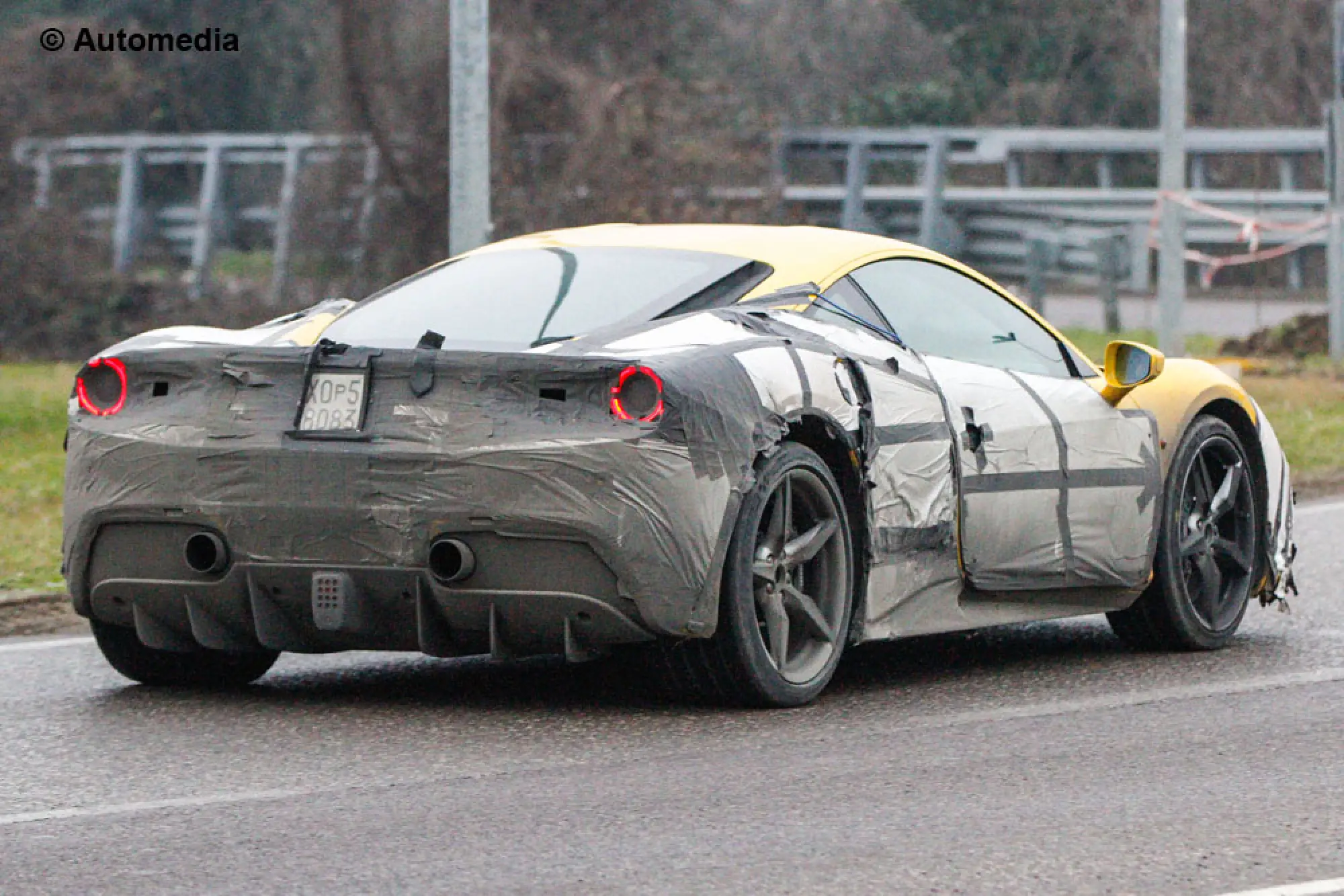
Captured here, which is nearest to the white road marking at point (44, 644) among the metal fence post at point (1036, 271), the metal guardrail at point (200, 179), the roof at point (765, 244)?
the roof at point (765, 244)

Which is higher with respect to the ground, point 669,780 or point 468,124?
point 468,124

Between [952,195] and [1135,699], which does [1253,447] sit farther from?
[952,195]

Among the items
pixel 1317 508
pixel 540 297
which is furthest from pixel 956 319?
pixel 1317 508

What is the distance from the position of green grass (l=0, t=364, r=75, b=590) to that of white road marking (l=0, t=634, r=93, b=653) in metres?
0.96

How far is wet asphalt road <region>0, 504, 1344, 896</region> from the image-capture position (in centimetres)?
522

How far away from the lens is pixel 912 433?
7371 millimetres

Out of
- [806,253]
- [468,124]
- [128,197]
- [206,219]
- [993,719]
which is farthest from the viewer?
[128,197]

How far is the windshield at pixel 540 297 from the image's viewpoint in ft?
23.7

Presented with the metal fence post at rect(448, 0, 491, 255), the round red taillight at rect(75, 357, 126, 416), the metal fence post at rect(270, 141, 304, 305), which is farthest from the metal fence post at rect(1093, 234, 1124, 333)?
the round red taillight at rect(75, 357, 126, 416)

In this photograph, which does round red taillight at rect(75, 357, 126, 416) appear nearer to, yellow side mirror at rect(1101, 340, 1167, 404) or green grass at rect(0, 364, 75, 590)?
green grass at rect(0, 364, 75, 590)

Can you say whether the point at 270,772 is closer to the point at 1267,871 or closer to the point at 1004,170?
the point at 1267,871

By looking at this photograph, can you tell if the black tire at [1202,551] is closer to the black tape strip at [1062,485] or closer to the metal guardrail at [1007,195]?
the black tape strip at [1062,485]

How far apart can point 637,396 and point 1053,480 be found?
181cm

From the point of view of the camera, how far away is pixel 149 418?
701cm
